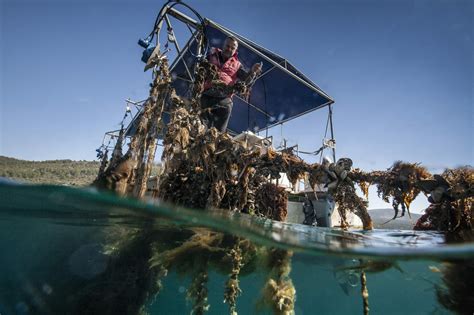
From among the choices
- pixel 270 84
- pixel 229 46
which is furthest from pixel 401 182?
pixel 270 84

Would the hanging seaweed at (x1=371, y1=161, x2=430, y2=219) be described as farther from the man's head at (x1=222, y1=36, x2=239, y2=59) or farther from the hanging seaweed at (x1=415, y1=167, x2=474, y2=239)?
the man's head at (x1=222, y1=36, x2=239, y2=59)

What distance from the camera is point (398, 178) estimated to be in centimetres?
425

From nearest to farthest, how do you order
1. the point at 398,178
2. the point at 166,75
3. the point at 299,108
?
the point at 398,178
the point at 166,75
the point at 299,108

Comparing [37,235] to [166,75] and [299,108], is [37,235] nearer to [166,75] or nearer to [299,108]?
[166,75]

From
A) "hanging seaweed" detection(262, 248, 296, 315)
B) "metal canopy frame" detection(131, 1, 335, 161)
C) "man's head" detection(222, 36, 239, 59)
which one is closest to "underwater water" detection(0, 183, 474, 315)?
"hanging seaweed" detection(262, 248, 296, 315)

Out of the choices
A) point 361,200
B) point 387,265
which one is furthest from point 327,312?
point 361,200

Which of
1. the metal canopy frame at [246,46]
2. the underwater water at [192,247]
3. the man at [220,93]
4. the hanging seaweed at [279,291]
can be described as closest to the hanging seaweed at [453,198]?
the underwater water at [192,247]

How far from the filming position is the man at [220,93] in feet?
21.5

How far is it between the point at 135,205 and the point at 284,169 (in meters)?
4.03

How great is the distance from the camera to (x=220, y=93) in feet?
21.5

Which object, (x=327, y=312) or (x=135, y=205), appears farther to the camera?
(x=327, y=312)

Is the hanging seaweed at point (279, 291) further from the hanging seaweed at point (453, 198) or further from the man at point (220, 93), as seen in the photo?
the man at point (220, 93)

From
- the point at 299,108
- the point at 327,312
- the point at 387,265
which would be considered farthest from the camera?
the point at 327,312

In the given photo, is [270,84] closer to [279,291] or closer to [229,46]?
[229,46]
